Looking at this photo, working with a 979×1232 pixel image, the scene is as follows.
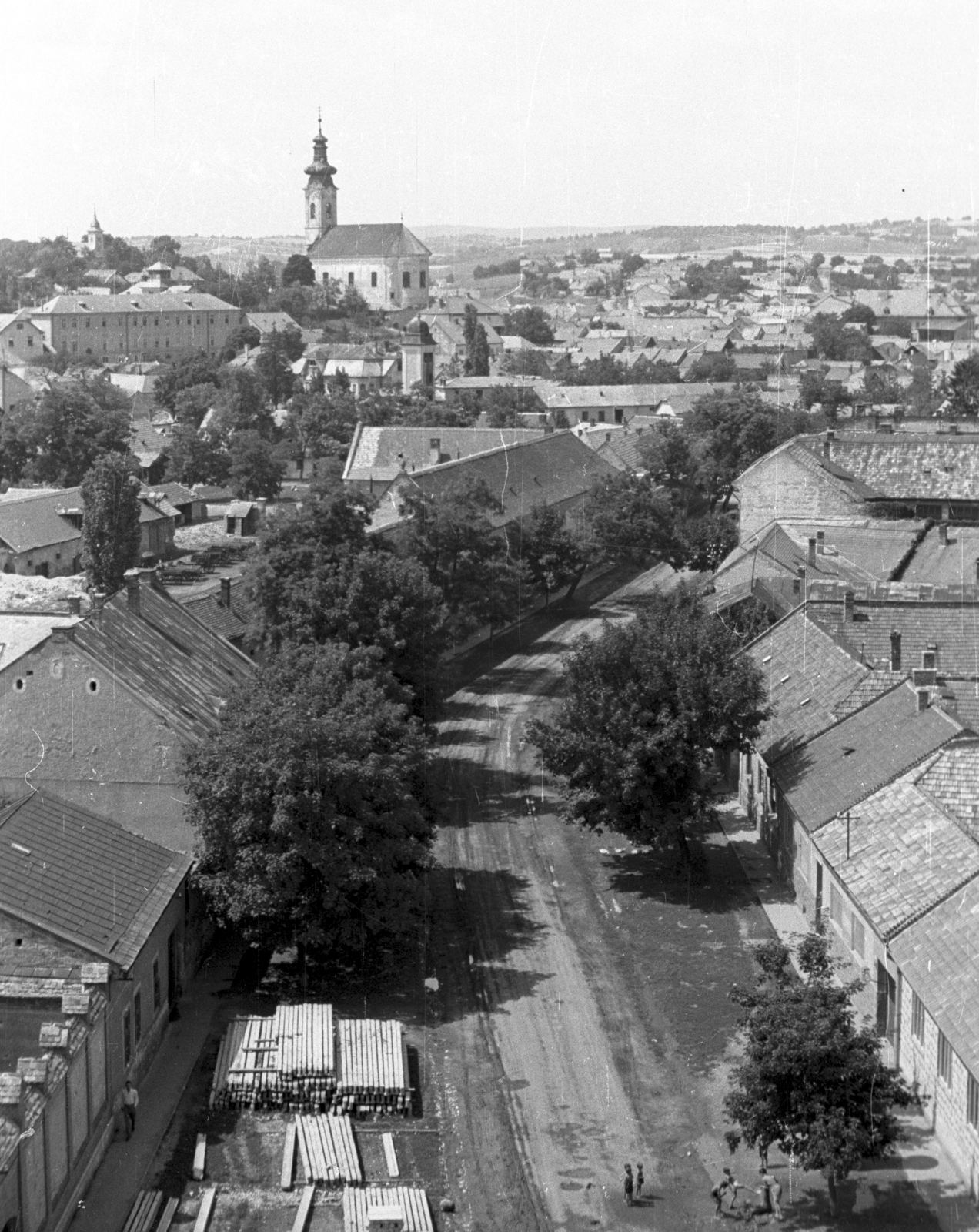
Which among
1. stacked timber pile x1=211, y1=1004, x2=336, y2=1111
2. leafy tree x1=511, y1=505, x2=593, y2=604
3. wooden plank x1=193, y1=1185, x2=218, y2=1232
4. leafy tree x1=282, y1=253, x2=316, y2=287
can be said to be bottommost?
wooden plank x1=193, y1=1185, x2=218, y2=1232

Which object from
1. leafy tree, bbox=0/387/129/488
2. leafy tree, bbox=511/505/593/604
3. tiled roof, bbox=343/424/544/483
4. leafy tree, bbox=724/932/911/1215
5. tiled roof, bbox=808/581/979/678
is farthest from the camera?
leafy tree, bbox=0/387/129/488

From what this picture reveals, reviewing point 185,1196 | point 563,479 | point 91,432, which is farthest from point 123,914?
point 91,432

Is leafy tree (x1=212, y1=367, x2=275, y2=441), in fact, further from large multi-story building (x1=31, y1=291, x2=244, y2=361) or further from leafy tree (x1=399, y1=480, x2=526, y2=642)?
leafy tree (x1=399, y1=480, x2=526, y2=642)

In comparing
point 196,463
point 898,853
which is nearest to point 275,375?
point 196,463

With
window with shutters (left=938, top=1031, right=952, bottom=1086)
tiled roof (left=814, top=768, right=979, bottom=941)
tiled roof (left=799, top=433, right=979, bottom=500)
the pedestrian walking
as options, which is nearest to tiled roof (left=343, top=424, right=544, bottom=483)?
tiled roof (left=799, top=433, right=979, bottom=500)

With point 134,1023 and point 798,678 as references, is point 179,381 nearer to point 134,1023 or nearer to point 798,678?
point 798,678

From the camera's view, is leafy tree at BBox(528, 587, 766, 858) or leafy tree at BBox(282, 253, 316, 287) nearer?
leafy tree at BBox(528, 587, 766, 858)

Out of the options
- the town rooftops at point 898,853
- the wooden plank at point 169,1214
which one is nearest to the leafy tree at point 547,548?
the town rooftops at point 898,853
